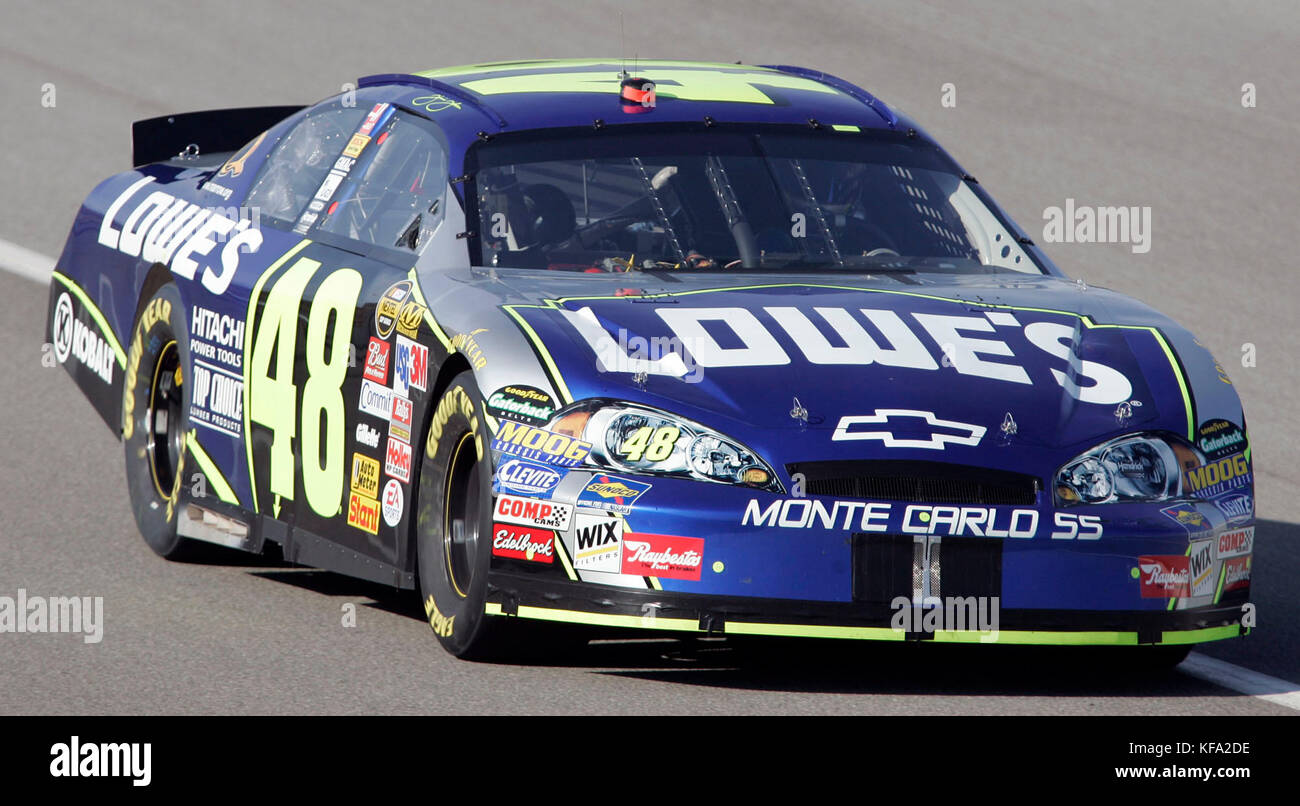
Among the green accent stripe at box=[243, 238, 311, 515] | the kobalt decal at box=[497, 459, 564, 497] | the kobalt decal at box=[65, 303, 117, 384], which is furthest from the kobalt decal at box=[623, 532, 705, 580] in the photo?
the kobalt decal at box=[65, 303, 117, 384]

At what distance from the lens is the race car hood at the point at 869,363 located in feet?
17.1

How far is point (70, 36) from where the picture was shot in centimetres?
1859

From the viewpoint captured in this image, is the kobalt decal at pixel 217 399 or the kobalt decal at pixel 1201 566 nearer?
the kobalt decal at pixel 1201 566

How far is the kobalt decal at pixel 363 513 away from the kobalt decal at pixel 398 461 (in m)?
0.13

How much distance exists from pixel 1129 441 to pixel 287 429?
2645 mm

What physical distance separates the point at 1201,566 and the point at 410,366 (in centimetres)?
215

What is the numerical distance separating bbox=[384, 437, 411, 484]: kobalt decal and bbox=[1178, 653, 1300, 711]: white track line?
2148 millimetres

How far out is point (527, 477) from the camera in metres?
5.28

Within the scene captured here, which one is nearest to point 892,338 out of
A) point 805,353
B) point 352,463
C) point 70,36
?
point 805,353

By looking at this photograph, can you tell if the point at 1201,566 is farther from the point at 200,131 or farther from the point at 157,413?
the point at 200,131

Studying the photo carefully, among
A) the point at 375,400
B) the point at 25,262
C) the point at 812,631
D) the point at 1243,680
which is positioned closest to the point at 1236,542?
the point at 1243,680

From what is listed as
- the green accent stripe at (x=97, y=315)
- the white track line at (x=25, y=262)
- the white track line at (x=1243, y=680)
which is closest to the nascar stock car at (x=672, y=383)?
the white track line at (x=1243, y=680)

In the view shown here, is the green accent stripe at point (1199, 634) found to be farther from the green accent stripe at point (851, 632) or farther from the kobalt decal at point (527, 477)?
the kobalt decal at point (527, 477)
